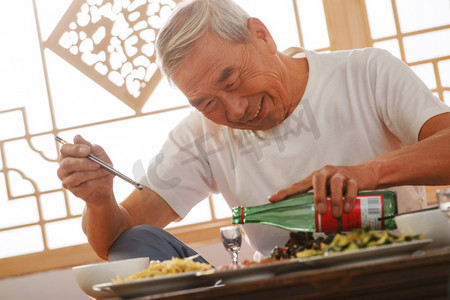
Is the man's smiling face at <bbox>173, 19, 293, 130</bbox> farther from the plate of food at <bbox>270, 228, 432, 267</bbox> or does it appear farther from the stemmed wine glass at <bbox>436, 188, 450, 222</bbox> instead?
the stemmed wine glass at <bbox>436, 188, 450, 222</bbox>

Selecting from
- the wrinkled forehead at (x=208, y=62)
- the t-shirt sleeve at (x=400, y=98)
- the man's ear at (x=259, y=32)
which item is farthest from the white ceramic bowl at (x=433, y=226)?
the man's ear at (x=259, y=32)

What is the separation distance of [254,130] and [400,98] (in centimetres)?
48

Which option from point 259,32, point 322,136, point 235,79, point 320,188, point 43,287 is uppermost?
point 259,32

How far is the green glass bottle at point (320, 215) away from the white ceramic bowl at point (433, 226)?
0.24 metres

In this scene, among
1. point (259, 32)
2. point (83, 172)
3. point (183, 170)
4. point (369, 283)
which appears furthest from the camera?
point (183, 170)

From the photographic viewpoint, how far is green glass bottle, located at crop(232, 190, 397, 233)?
129 centimetres

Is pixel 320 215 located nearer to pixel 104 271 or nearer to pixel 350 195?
pixel 350 195

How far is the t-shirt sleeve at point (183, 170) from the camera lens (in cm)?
200

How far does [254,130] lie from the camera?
1924 mm

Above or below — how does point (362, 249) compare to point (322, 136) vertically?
below

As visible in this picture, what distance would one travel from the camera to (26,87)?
3.45 m

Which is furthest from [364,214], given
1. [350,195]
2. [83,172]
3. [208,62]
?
[83,172]

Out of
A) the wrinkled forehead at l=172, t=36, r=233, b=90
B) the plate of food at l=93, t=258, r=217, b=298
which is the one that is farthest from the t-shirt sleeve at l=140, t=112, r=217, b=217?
the plate of food at l=93, t=258, r=217, b=298

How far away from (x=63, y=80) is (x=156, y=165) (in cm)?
161
